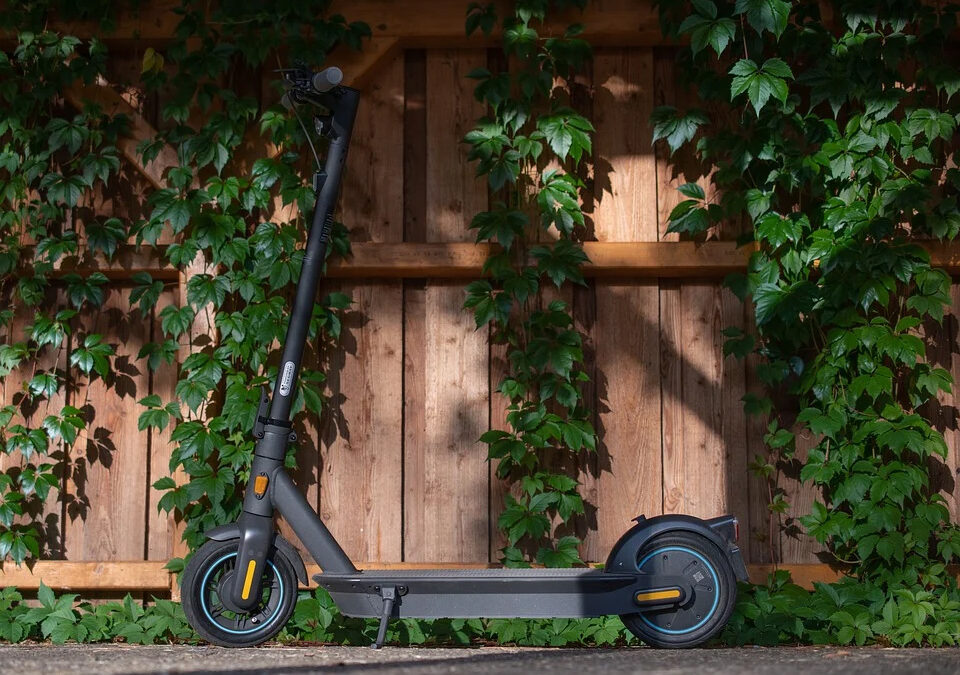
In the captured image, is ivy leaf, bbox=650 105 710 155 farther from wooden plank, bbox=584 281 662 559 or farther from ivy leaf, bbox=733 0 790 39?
wooden plank, bbox=584 281 662 559

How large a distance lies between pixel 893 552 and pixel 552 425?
1.06 m

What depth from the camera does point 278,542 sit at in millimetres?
2674

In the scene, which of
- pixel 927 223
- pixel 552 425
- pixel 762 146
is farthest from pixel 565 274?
pixel 927 223

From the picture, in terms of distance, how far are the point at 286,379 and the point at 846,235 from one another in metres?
1.75

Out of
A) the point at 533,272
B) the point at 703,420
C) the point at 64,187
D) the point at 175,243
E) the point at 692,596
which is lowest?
the point at 692,596

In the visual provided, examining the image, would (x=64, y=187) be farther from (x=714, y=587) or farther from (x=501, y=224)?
(x=714, y=587)

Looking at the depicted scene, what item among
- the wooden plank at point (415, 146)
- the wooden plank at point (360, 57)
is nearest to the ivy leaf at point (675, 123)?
the wooden plank at point (415, 146)

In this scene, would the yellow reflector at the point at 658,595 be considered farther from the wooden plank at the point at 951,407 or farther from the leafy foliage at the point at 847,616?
the wooden plank at the point at 951,407

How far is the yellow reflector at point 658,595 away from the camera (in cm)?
255

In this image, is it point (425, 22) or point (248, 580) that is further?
point (425, 22)

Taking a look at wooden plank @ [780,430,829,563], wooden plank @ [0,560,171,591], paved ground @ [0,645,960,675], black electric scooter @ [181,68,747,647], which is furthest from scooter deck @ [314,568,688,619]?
wooden plank @ [0,560,171,591]

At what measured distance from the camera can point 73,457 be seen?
341 centimetres

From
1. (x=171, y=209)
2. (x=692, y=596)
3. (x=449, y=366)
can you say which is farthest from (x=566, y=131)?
(x=692, y=596)

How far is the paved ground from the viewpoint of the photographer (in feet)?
6.42
